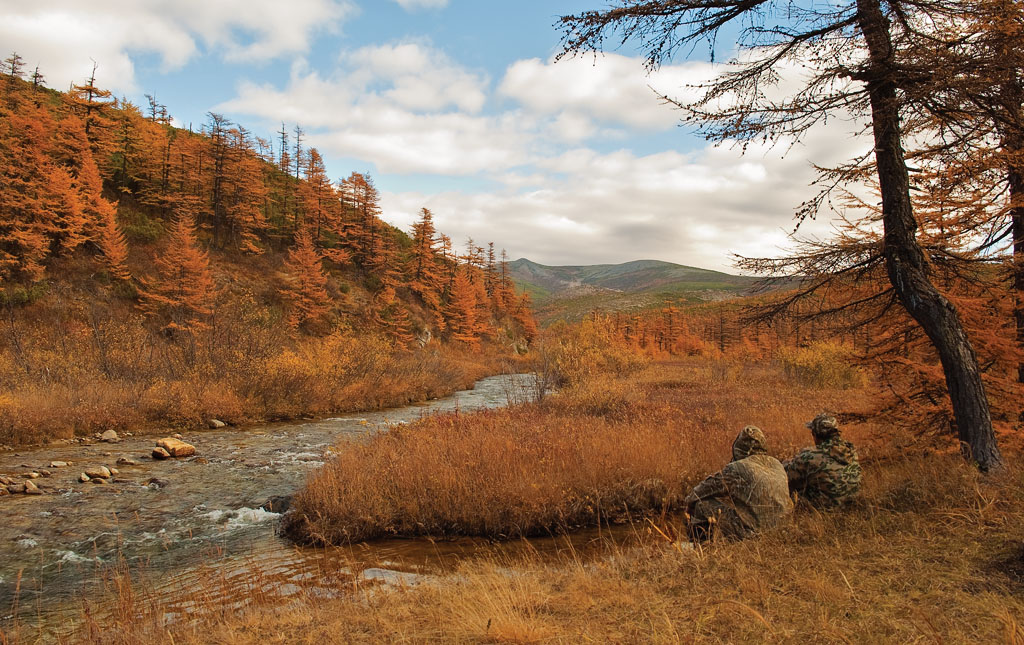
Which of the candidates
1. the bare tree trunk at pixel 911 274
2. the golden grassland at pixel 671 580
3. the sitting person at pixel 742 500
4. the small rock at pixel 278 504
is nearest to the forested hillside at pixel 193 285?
the small rock at pixel 278 504

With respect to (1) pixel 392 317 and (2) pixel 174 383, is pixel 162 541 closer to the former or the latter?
(2) pixel 174 383

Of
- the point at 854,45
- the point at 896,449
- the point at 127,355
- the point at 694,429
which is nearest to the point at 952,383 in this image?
the point at 896,449

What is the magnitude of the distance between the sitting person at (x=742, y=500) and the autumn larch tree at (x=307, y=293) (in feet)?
119

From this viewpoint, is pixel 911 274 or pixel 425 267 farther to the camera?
pixel 425 267

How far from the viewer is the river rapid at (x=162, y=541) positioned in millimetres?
5660

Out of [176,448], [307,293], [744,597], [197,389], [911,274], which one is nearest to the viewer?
[744,597]

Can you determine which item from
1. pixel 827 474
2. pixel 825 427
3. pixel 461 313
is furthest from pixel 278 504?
pixel 461 313

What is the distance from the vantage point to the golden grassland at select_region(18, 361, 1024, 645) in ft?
11.4

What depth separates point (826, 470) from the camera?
6.24 meters

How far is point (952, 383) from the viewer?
5.89 metres

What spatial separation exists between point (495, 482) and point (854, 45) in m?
7.48

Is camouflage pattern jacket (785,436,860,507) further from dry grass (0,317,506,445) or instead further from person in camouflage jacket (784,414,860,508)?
dry grass (0,317,506,445)

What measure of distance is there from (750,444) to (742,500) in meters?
0.92

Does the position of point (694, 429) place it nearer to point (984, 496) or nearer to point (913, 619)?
point (984, 496)
